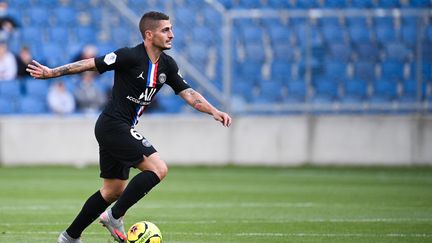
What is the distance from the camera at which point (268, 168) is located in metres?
21.4

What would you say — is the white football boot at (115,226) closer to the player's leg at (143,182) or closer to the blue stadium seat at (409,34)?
the player's leg at (143,182)

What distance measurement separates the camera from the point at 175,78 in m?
9.81

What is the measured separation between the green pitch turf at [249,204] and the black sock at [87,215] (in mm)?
532

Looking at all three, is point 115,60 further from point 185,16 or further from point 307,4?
point 307,4

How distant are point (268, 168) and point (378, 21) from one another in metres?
4.04

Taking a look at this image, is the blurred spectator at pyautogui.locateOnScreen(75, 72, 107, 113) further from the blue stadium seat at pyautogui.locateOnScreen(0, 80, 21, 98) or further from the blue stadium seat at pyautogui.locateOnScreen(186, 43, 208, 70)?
the blue stadium seat at pyautogui.locateOnScreen(186, 43, 208, 70)

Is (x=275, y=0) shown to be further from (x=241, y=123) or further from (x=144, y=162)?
(x=144, y=162)

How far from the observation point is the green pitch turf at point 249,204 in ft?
34.8

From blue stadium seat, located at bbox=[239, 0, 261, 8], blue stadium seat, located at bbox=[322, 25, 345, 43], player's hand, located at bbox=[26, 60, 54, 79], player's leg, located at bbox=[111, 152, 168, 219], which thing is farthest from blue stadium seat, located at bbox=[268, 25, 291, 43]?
player's hand, located at bbox=[26, 60, 54, 79]

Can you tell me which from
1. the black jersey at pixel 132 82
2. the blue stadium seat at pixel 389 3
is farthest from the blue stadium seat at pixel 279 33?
the black jersey at pixel 132 82

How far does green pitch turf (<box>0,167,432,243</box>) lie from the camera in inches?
417

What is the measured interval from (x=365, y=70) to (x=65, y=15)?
7.55 m

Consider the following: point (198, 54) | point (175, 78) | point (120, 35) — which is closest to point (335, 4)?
point (198, 54)

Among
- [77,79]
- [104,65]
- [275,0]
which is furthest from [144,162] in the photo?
[275,0]
